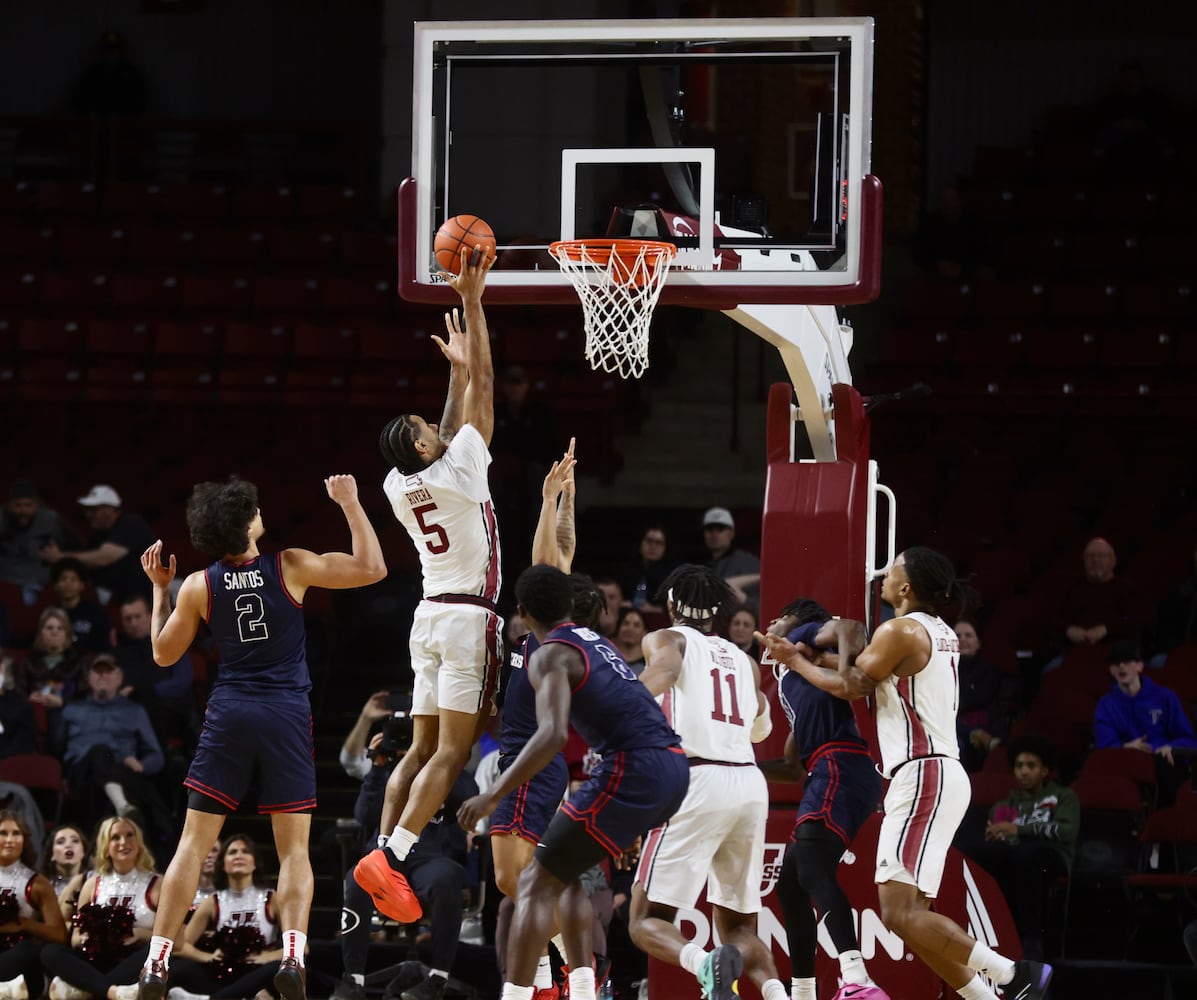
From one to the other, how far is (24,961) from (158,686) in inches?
81.9

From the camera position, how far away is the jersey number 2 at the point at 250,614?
281 inches

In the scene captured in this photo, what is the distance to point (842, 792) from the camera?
782 cm

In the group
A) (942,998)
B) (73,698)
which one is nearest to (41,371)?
(73,698)

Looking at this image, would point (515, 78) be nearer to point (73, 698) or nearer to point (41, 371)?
point (41, 371)

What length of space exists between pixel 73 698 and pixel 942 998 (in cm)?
562

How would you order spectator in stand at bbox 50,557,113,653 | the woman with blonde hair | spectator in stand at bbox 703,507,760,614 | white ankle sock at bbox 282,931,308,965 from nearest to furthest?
white ankle sock at bbox 282,931,308,965 → the woman with blonde hair → spectator in stand at bbox 50,557,113,653 → spectator in stand at bbox 703,507,760,614

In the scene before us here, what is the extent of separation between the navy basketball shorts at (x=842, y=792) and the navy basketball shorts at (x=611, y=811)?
1.22 m

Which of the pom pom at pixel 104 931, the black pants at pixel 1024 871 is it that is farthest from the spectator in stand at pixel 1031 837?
the pom pom at pixel 104 931

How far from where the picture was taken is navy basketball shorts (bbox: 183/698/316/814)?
7094 millimetres

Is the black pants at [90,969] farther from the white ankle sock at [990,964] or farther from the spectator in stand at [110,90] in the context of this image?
the spectator in stand at [110,90]

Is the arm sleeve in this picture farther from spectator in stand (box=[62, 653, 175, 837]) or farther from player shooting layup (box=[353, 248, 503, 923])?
spectator in stand (box=[62, 653, 175, 837])

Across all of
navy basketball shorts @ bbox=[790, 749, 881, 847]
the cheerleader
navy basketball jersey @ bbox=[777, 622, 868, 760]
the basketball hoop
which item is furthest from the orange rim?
the cheerleader

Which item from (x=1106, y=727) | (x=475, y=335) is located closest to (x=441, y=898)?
(x=475, y=335)

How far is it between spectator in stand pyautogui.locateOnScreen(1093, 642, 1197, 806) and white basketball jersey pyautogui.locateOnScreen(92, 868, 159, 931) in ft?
17.3
